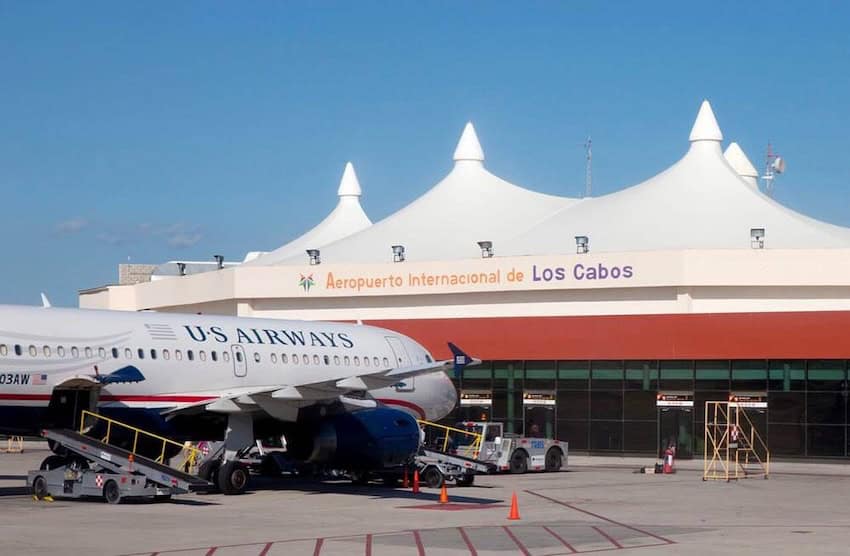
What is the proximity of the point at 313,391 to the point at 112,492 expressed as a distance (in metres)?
4.60

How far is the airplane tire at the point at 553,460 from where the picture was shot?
42.3 meters

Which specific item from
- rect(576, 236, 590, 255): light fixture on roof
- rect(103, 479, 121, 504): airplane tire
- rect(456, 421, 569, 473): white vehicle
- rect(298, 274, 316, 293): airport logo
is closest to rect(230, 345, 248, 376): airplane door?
rect(103, 479, 121, 504): airplane tire

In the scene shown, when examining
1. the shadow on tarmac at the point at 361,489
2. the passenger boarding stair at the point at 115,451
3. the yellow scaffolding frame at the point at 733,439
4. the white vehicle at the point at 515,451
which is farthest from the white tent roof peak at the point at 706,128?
the passenger boarding stair at the point at 115,451

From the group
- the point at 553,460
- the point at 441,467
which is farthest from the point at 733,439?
the point at 441,467

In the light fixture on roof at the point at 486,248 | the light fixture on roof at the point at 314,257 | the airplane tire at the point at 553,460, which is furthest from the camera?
the light fixture on roof at the point at 314,257

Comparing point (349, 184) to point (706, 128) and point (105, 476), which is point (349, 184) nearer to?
point (706, 128)

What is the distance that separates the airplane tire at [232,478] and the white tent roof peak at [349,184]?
52117 millimetres

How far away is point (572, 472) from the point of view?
42500 mm

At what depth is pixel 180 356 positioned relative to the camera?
30.8 metres

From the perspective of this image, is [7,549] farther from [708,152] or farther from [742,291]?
[708,152]

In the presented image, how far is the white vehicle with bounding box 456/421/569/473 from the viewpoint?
40.8 meters

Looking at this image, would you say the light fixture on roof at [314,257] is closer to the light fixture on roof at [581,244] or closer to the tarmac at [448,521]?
the light fixture on roof at [581,244]

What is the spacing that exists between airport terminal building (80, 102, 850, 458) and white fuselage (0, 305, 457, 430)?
1331cm

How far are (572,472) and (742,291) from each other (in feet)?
47.9
